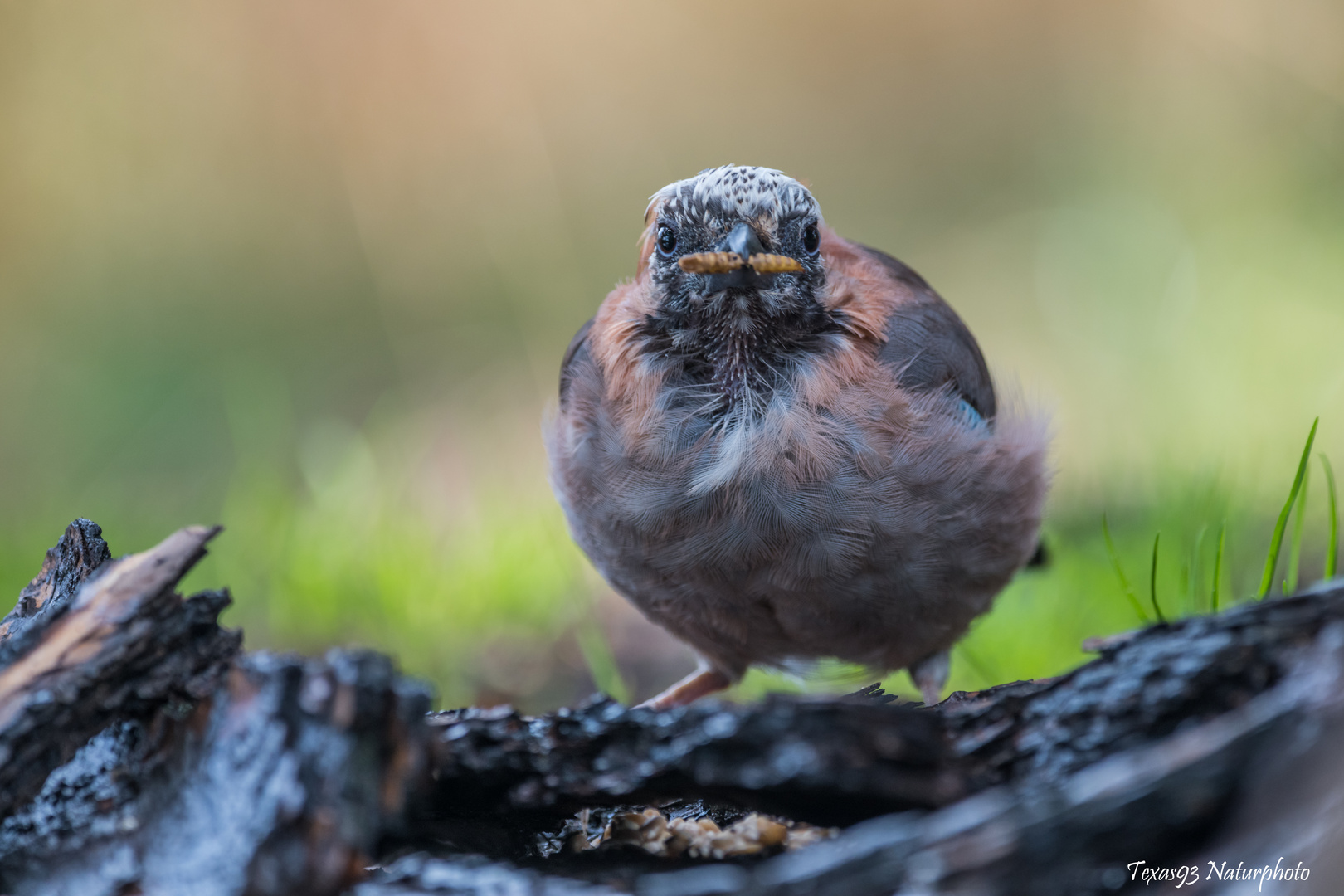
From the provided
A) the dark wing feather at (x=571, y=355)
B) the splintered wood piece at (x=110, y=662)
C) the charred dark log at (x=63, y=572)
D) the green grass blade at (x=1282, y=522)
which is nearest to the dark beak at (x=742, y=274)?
the dark wing feather at (x=571, y=355)

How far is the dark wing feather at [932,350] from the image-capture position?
308 cm

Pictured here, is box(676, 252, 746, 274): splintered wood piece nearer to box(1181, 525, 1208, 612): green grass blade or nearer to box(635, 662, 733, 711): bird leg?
box(1181, 525, 1208, 612): green grass blade

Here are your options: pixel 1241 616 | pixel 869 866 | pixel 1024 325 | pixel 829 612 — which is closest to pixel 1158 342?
pixel 1024 325

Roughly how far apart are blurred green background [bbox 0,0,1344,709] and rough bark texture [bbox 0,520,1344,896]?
8.38ft

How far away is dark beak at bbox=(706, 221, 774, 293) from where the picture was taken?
9.43 ft

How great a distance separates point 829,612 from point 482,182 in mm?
6779

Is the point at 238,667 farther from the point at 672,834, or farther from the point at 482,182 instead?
the point at 482,182

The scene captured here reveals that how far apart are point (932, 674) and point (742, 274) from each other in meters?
1.68

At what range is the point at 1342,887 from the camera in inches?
53.8

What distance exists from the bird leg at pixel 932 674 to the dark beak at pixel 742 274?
5.07ft

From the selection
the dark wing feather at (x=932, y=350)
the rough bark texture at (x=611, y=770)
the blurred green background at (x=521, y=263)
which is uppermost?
the blurred green background at (x=521, y=263)

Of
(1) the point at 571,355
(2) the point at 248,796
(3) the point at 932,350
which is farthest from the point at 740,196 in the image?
(2) the point at 248,796

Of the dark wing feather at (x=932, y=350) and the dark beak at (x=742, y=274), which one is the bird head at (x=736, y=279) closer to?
the dark beak at (x=742, y=274)

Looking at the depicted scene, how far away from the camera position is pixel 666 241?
314cm
